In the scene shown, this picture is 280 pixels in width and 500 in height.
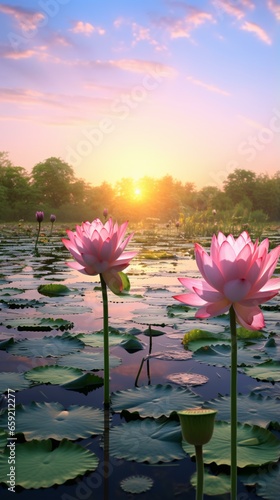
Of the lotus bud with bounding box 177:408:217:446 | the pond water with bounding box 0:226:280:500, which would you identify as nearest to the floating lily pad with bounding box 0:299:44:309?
the pond water with bounding box 0:226:280:500

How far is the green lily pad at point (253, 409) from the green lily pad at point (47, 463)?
46cm

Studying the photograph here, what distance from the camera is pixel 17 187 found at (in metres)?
31.2

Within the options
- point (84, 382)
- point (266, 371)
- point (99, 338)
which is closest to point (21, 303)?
point (99, 338)

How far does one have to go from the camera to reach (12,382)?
1.70m

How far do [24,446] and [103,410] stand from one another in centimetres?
30

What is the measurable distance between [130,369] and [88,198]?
3767cm

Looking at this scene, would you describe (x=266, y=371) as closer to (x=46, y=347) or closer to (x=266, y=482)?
(x=266, y=482)

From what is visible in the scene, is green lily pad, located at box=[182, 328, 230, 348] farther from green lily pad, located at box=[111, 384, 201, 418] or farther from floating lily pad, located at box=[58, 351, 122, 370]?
green lily pad, located at box=[111, 384, 201, 418]

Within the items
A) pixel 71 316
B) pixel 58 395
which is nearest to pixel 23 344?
pixel 58 395

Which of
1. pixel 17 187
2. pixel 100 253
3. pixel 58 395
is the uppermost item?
pixel 17 187

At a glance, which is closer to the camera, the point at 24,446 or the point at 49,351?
the point at 24,446

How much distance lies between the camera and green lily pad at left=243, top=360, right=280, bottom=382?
1.78m

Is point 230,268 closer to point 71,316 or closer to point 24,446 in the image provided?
point 24,446

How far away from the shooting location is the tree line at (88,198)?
29.6 m
